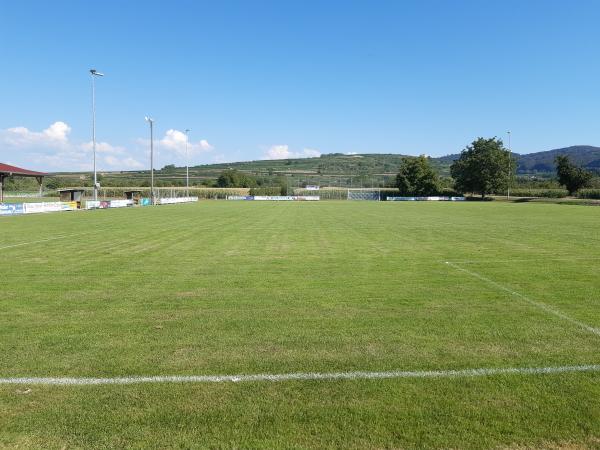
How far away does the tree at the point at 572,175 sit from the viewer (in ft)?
320

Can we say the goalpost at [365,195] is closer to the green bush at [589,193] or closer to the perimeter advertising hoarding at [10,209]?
the green bush at [589,193]

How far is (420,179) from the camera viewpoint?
4771 inches

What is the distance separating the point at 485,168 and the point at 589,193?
2288cm

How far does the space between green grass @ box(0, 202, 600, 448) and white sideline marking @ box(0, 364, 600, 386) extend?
125 mm

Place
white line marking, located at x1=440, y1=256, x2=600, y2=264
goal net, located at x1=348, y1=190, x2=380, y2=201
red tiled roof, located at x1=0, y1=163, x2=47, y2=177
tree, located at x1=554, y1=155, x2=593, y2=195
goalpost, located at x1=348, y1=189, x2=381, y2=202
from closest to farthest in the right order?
white line marking, located at x1=440, y1=256, x2=600, y2=264
red tiled roof, located at x1=0, y1=163, x2=47, y2=177
tree, located at x1=554, y1=155, x2=593, y2=195
goalpost, located at x1=348, y1=189, x2=381, y2=202
goal net, located at x1=348, y1=190, x2=380, y2=201

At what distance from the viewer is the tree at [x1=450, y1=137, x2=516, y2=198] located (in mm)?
106625

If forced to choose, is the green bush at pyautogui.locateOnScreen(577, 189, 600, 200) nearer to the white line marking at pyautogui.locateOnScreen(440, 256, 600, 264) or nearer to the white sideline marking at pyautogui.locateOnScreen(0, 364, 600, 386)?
the white line marking at pyautogui.locateOnScreen(440, 256, 600, 264)

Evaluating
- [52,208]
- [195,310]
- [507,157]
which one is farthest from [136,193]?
[507,157]

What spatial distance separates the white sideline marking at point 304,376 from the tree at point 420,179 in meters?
119

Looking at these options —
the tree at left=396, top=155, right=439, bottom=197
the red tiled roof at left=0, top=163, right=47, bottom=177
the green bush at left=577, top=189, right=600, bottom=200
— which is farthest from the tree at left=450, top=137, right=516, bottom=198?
the red tiled roof at left=0, top=163, right=47, bottom=177

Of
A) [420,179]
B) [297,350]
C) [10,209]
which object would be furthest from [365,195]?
[297,350]

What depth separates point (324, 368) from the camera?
5449mm

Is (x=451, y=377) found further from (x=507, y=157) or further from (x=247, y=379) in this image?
(x=507, y=157)

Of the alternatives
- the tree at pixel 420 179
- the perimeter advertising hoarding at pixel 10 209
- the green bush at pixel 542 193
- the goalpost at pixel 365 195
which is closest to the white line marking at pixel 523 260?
the perimeter advertising hoarding at pixel 10 209
